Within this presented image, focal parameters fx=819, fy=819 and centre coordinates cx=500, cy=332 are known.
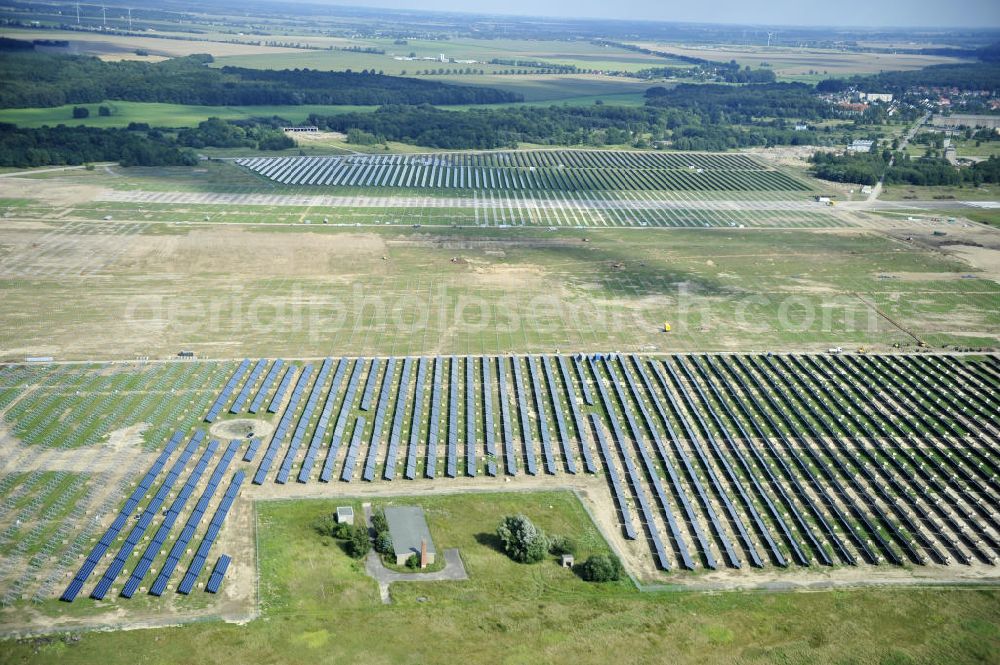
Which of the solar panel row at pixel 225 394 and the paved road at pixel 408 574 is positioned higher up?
the solar panel row at pixel 225 394

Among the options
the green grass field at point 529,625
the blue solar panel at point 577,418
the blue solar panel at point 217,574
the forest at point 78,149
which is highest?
the forest at point 78,149

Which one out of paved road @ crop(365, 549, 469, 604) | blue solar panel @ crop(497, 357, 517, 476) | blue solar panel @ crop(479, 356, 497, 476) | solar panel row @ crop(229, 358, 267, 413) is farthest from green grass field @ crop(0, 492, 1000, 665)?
solar panel row @ crop(229, 358, 267, 413)

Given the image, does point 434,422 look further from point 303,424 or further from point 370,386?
point 303,424

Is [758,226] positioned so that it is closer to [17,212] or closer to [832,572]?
[832,572]

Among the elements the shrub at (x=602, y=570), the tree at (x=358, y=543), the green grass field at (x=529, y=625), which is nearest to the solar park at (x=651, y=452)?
the shrub at (x=602, y=570)

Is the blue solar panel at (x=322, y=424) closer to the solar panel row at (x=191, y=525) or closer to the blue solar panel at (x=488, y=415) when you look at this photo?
the solar panel row at (x=191, y=525)

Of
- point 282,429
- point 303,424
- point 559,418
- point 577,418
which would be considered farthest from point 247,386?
point 577,418

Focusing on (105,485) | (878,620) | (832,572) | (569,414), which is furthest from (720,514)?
(105,485)
